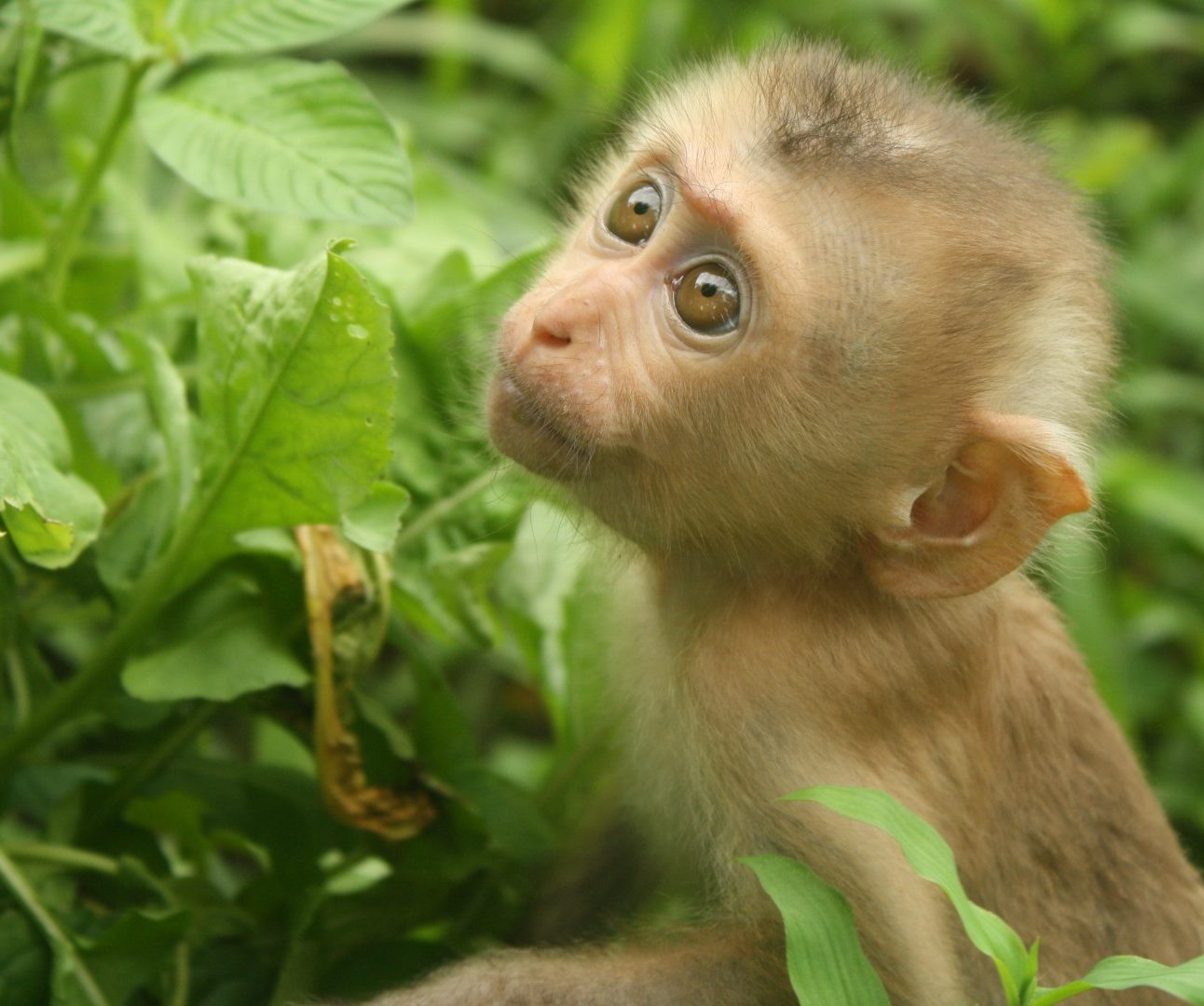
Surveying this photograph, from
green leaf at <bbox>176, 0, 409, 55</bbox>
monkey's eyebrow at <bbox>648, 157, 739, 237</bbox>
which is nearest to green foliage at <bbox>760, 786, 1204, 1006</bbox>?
monkey's eyebrow at <bbox>648, 157, 739, 237</bbox>

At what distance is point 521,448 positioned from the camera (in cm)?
292

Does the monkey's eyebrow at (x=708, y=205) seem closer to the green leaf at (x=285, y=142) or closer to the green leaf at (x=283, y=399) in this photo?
the green leaf at (x=285, y=142)

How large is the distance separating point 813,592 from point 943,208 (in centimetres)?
77

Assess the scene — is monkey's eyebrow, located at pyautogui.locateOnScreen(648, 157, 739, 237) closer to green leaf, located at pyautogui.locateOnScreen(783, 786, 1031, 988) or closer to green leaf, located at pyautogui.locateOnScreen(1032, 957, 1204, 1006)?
green leaf, located at pyautogui.locateOnScreen(783, 786, 1031, 988)

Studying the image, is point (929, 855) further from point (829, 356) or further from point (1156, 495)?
point (1156, 495)

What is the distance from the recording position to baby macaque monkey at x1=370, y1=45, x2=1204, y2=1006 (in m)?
2.83

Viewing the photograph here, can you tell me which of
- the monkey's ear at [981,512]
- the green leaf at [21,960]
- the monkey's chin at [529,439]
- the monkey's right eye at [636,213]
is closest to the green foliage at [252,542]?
the green leaf at [21,960]

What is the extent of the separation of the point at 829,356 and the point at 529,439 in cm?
57

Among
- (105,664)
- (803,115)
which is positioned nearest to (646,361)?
(803,115)

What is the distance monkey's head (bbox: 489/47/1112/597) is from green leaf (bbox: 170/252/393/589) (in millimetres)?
340

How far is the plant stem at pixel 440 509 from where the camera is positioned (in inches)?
134

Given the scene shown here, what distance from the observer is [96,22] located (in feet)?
9.50

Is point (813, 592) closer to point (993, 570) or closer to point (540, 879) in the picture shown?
point (993, 570)

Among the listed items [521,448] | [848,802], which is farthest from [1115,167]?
[848,802]
